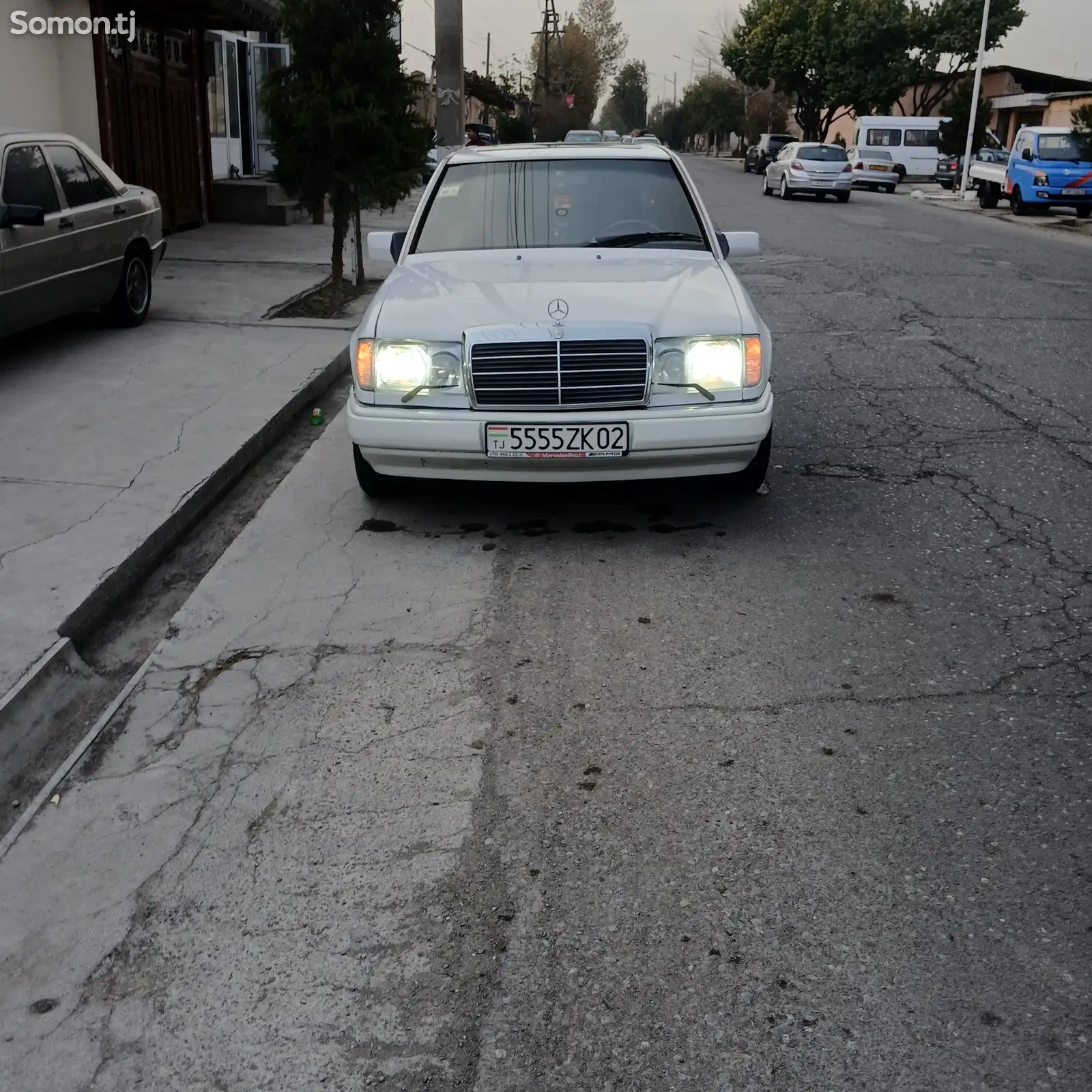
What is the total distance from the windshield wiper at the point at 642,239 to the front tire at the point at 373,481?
5.29 ft

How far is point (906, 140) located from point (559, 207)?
141 ft

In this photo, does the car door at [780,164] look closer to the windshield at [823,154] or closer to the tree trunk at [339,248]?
the windshield at [823,154]

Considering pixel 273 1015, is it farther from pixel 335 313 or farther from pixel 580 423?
pixel 335 313

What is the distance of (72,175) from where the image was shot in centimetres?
932

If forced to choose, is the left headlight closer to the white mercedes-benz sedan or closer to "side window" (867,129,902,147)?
the white mercedes-benz sedan

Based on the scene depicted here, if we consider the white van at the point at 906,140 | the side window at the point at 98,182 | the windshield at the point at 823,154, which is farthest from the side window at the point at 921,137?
the side window at the point at 98,182

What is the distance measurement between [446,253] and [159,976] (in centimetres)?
433

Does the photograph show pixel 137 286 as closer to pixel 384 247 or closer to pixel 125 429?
pixel 125 429

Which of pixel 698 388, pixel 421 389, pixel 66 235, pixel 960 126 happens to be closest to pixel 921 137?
pixel 960 126

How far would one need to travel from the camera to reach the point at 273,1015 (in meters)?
2.60

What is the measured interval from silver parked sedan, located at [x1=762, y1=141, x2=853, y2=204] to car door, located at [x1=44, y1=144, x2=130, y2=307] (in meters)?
23.4

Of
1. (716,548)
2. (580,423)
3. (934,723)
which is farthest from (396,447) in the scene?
(934,723)

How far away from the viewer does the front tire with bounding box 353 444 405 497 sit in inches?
228

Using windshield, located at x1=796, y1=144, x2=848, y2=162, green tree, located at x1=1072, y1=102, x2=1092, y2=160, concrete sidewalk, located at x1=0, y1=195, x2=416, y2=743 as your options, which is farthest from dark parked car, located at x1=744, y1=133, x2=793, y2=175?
concrete sidewalk, located at x1=0, y1=195, x2=416, y2=743
